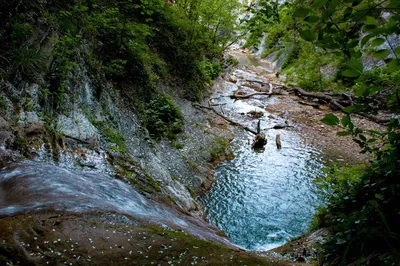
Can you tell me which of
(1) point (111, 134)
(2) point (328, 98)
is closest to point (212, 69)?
(2) point (328, 98)

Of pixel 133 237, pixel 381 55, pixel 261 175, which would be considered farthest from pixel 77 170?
pixel 261 175

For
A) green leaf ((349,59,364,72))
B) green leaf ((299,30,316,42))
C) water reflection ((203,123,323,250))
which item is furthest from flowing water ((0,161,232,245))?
green leaf ((349,59,364,72))

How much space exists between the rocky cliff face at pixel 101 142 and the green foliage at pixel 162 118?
1.17 ft

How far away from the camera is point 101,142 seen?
645 centimetres

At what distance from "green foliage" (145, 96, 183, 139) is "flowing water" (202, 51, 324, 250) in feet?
7.39

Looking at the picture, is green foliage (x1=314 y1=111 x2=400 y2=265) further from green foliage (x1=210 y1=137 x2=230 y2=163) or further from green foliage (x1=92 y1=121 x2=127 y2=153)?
green foliage (x1=210 y1=137 x2=230 y2=163)

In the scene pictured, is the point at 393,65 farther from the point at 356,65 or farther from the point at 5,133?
the point at 5,133

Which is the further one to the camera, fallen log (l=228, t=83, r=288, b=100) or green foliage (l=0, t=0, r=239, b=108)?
fallen log (l=228, t=83, r=288, b=100)

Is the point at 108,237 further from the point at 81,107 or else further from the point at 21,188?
the point at 81,107

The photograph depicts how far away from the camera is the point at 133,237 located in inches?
117

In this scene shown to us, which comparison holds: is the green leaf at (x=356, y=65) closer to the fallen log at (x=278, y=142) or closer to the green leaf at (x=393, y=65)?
the green leaf at (x=393, y=65)

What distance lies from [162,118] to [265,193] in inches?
177

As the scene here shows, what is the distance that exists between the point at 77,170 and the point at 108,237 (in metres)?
2.53

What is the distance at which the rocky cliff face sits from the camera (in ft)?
15.8
